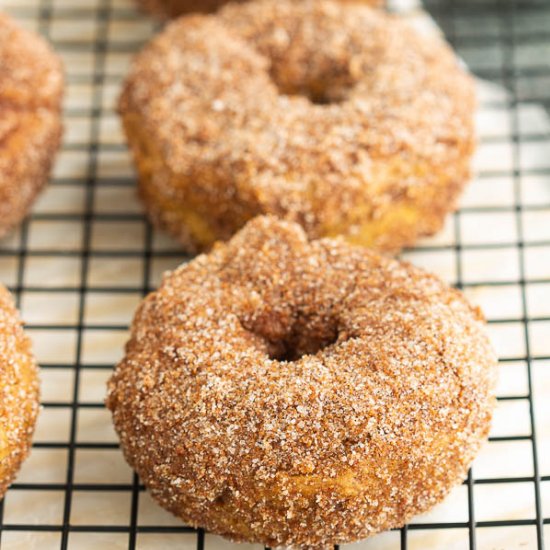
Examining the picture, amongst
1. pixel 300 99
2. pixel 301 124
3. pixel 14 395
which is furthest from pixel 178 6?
pixel 14 395

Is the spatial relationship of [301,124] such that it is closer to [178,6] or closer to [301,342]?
[301,342]

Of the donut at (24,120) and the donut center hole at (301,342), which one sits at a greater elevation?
the donut at (24,120)

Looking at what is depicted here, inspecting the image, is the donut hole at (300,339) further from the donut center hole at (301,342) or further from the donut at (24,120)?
the donut at (24,120)

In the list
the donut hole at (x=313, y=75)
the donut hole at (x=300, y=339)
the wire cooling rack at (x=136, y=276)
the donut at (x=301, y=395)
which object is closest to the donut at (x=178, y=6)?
the wire cooling rack at (x=136, y=276)

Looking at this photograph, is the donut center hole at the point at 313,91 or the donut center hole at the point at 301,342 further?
the donut center hole at the point at 313,91

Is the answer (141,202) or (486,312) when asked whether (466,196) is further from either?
(141,202)

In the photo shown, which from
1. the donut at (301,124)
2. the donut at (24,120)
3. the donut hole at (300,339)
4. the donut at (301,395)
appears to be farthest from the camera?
the donut at (24,120)
